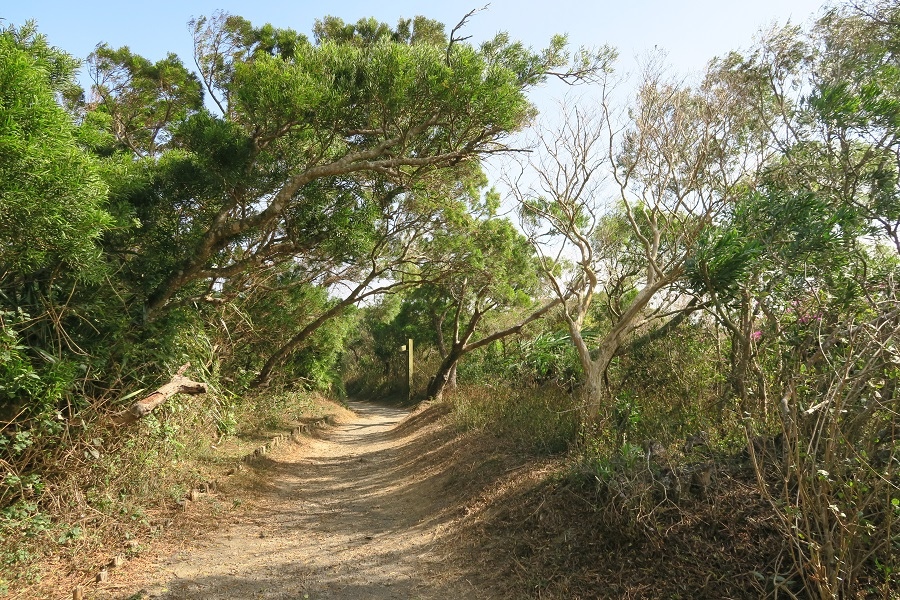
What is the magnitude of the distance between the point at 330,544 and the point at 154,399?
2.56 meters

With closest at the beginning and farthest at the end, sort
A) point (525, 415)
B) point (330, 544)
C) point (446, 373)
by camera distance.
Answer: point (330, 544), point (525, 415), point (446, 373)

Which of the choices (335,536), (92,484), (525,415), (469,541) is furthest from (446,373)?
(92,484)

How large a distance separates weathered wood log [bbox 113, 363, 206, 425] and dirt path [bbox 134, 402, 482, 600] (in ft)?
4.81

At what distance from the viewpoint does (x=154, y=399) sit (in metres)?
5.34

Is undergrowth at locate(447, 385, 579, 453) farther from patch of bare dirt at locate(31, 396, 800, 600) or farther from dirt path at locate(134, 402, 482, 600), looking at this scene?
dirt path at locate(134, 402, 482, 600)

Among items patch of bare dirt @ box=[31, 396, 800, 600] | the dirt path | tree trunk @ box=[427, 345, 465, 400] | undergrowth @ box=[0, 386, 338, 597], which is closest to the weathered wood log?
undergrowth @ box=[0, 386, 338, 597]

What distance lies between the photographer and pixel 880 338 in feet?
9.81

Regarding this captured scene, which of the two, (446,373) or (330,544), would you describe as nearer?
(330,544)

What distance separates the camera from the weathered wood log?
5.17 metres

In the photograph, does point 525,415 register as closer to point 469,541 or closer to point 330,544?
point 469,541

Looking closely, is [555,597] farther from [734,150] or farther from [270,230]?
[734,150]

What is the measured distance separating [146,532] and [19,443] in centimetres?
176

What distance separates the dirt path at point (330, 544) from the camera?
4840 mm

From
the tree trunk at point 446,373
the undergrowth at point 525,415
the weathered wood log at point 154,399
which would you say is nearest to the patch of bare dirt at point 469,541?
the undergrowth at point 525,415
